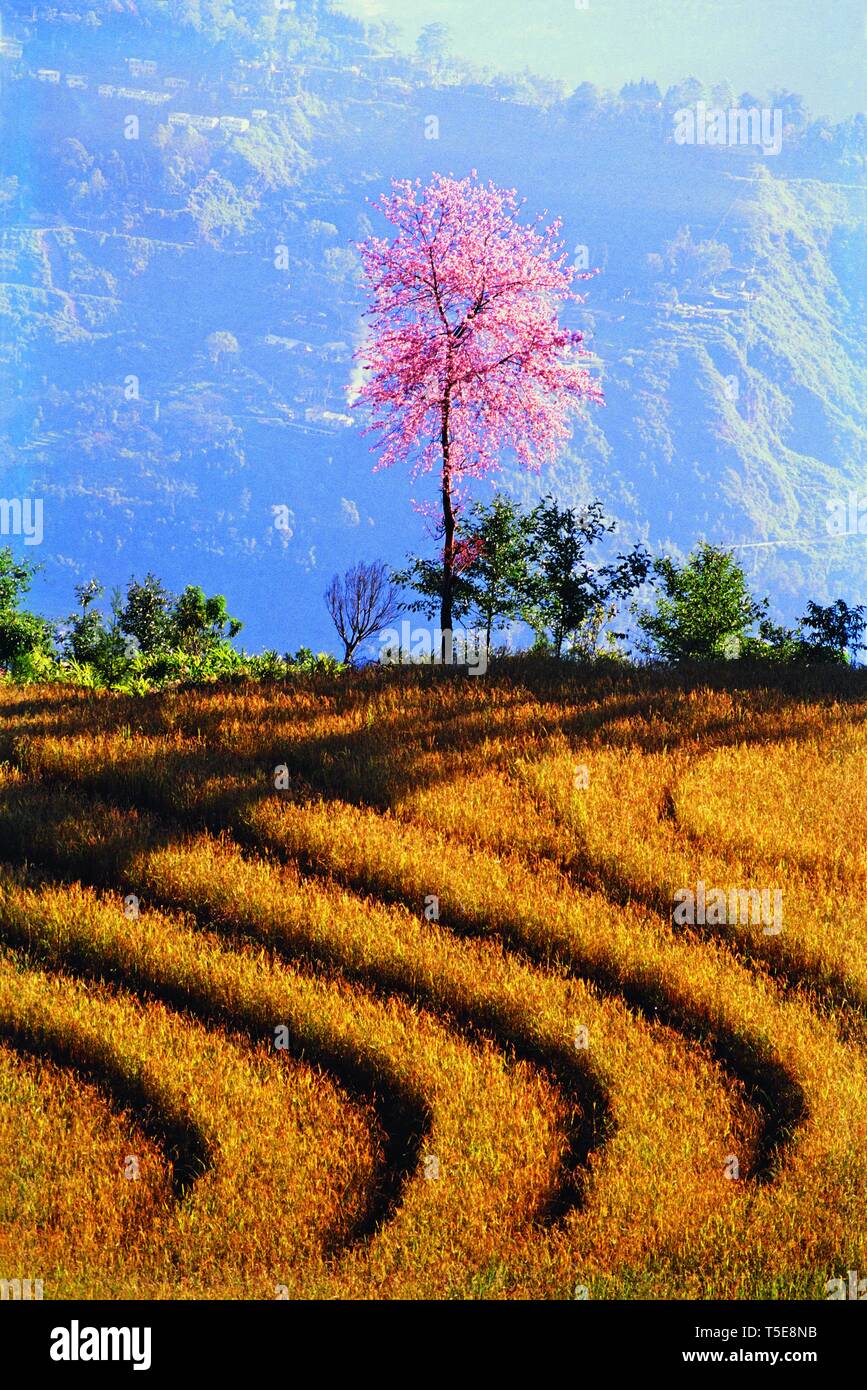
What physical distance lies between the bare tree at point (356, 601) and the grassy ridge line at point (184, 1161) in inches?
1090

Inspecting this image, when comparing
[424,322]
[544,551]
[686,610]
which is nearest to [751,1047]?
[424,322]

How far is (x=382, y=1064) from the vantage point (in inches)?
433

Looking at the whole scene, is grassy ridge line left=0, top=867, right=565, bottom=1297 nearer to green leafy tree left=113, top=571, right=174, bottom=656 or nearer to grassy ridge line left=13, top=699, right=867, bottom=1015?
grassy ridge line left=13, top=699, right=867, bottom=1015

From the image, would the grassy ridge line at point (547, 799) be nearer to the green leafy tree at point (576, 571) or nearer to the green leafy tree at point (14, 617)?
the green leafy tree at point (576, 571)

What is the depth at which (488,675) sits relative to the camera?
2061 centimetres

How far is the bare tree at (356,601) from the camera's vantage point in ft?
132

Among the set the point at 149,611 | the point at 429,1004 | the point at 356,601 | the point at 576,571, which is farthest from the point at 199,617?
the point at 429,1004

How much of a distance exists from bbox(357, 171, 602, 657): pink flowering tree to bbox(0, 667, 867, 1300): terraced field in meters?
8.90

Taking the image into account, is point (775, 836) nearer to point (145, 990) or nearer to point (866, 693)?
point (866, 693)

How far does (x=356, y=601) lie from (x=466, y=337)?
16.2 metres

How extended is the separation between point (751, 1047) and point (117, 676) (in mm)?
18852

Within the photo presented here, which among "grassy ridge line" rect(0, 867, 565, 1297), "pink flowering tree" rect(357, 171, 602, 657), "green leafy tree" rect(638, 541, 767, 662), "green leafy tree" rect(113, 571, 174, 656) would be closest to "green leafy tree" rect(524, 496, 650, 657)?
"green leafy tree" rect(638, 541, 767, 662)

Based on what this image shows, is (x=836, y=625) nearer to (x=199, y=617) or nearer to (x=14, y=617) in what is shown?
(x=199, y=617)

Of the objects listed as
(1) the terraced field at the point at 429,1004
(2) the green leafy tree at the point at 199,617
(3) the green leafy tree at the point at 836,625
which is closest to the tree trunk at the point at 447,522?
(1) the terraced field at the point at 429,1004
